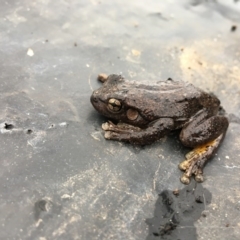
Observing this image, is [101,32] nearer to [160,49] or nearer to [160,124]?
[160,49]

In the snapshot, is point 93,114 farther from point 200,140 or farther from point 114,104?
point 200,140

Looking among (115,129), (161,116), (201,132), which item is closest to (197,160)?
(201,132)

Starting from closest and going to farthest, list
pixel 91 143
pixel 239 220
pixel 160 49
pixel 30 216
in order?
pixel 30 216 < pixel 239 220 < pixel 91 143 < pixel 160 49

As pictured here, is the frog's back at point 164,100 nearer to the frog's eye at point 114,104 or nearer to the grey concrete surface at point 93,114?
the frog's eye at point 114,104

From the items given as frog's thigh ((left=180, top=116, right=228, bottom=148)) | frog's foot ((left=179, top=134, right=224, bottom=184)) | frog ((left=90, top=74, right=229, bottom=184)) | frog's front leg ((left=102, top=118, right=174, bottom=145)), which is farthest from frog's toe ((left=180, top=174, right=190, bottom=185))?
frog's front leg ((left=102, top=118, right=174, bottom=145))

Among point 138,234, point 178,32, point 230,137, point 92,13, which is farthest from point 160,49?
point 138,234

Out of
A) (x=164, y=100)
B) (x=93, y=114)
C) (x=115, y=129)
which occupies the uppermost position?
(x=164, y=100)

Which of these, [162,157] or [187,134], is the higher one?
[187,134]
